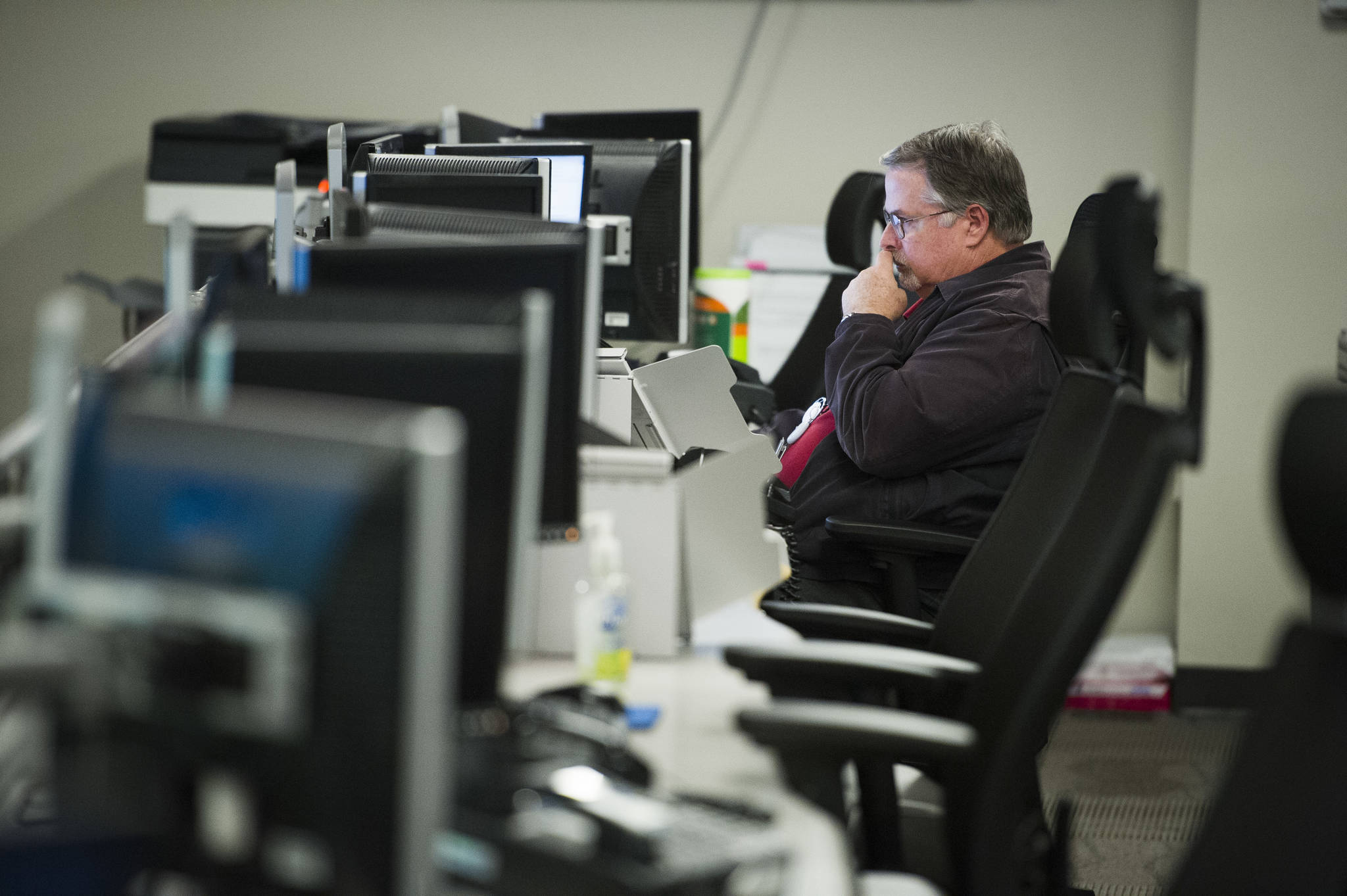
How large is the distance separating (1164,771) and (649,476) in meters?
2.29

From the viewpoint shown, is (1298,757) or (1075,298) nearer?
(1298,757)

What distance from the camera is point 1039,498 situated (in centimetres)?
172

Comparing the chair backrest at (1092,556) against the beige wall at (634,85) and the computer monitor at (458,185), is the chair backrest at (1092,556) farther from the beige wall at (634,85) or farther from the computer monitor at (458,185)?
the beige wall at (634,85)

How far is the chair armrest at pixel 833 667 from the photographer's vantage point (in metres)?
1.51

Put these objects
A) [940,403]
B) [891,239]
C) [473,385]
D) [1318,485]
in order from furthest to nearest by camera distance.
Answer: [891,239] → [940,403] → [473,385] → [1318,485]

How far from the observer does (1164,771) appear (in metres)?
3.27

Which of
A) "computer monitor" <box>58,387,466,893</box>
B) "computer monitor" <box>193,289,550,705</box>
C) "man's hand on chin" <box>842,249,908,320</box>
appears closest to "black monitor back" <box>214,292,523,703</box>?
"computer monitor" <box>193,289,550,705</box>

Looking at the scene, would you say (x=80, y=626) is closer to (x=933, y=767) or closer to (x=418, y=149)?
(x=933, y=767)

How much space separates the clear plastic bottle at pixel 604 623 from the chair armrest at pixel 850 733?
8.4 inches

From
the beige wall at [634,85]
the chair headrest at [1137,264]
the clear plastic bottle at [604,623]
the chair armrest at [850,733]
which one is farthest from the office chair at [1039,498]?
the beige wall at [634,85]

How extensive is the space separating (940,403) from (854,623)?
1.61 feet

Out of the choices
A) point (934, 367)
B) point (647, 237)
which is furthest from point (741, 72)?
point (934, 367)

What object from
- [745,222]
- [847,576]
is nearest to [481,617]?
[847,576]

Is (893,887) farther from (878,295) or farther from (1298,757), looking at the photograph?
(878,295)
